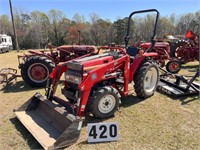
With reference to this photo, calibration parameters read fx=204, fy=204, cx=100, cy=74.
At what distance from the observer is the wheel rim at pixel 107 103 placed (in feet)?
11.5

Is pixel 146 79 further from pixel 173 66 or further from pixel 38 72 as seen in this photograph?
pixel 173 66

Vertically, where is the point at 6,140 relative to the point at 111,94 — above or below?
below

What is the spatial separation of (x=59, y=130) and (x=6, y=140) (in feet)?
2.77

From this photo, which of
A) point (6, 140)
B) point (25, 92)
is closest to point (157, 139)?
point (6, 140)

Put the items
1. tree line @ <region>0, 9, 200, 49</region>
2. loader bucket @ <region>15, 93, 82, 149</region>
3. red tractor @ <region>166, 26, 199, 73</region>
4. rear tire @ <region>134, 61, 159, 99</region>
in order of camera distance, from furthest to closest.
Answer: tree line @ <region>0, 9, 200, 49</region>
red tractor @ <region>166, 26, 199, 73</region>
rear tire @ <region>134, 61, 159, 99</region>
loader bucket @ <region>15, 93, 82, 149</region>

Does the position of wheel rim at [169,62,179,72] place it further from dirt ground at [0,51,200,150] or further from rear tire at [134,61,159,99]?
rear tire at [134,61,159,99]

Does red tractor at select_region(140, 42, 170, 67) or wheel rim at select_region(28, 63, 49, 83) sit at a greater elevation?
red tractor at select_region(140, 42, 170, 67)

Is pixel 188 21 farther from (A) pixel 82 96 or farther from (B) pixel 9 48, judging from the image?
(A) pixel 82 96

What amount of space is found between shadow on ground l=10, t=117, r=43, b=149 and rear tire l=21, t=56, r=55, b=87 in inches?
90.6

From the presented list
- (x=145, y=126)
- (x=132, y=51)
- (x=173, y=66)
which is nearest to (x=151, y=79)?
(x=132, y=51)

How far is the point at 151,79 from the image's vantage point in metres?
4.91

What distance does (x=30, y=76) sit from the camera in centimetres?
611

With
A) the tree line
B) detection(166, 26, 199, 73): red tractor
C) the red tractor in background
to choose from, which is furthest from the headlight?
the tree line

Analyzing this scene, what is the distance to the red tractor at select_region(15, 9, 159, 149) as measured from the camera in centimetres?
299
